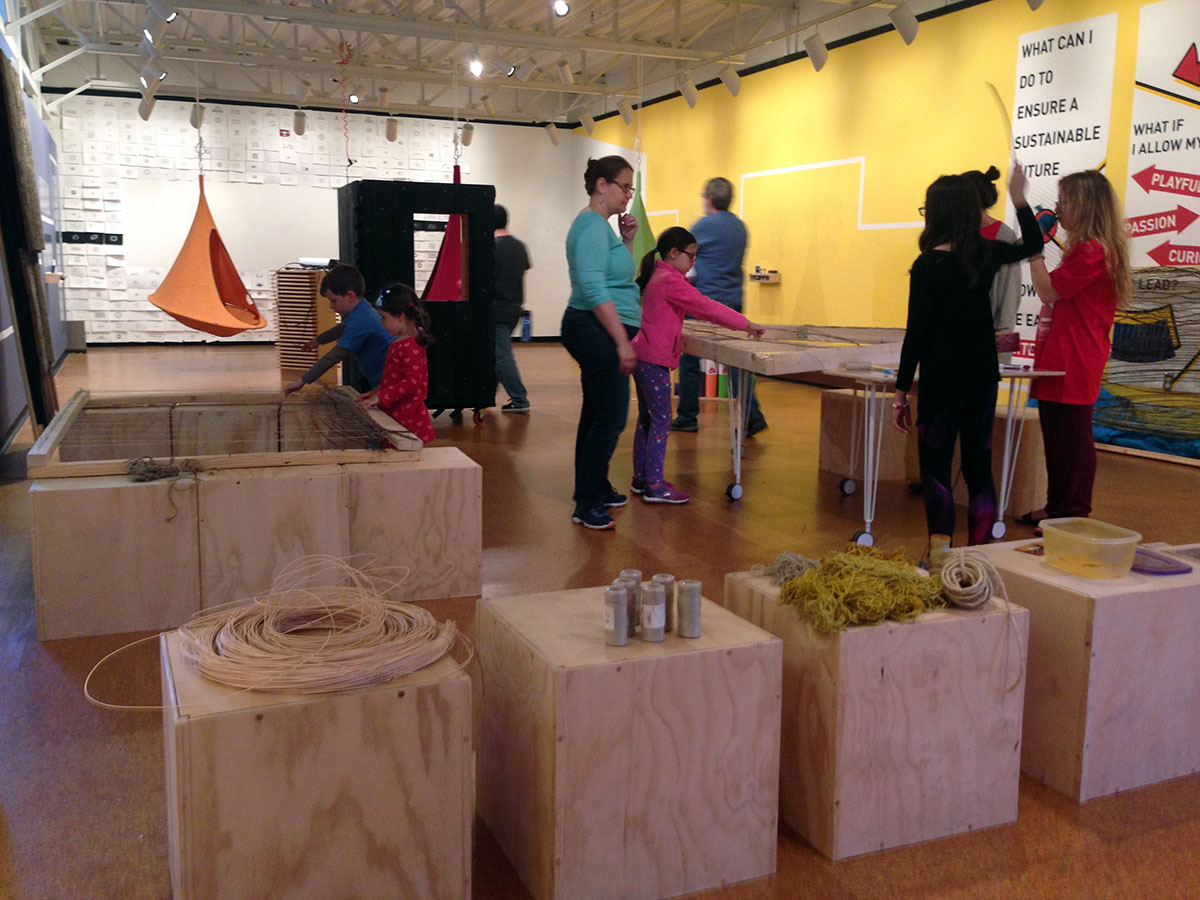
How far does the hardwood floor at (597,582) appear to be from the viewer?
201 cm

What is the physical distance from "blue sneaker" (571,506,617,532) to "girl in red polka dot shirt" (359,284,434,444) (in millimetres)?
755

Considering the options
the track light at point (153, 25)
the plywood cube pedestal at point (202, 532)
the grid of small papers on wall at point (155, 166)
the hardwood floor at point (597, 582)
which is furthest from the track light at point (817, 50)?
the plywood cube pedestal at point (202, 532)

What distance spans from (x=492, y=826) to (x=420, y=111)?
14.8 meters

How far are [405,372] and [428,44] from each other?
11.0 meters

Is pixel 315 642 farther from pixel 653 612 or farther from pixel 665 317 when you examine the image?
pixel 665 317

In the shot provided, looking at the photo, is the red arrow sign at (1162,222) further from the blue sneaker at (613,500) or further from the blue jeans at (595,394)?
the blue jeans at (595,394)

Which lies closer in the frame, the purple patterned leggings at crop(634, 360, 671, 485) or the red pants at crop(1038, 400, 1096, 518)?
the red pants at crop(1038, 400, 1096, 518)

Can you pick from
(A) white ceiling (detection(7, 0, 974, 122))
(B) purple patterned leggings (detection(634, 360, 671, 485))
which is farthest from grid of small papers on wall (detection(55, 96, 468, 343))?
(B) purple patterned leggings (detection(634, 360, 671, 485))

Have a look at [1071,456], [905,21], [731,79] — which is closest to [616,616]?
[1071,456]

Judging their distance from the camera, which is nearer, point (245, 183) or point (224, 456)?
point (224, 456)

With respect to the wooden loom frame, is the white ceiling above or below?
above

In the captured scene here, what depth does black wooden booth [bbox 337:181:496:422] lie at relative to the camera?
289 inches

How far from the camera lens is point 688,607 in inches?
77.8

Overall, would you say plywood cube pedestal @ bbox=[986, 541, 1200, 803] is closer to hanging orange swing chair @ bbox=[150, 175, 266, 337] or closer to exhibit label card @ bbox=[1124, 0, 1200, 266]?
exhibit label card @ bbox=[1124, 0, 1200, 266]
